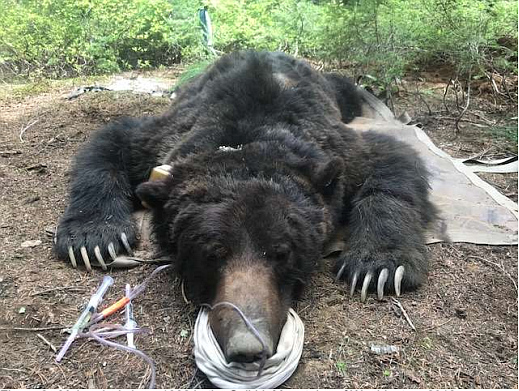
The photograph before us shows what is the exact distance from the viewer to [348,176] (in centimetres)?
338

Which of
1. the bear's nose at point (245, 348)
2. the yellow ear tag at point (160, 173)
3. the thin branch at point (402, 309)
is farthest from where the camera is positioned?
the yellow ear tag at point (160, 173)

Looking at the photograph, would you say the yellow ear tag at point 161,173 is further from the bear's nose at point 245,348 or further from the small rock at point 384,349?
the small rock at point 384,349

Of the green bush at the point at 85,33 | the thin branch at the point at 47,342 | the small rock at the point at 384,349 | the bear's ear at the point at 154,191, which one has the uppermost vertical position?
the bear's ear at the point at 154,191

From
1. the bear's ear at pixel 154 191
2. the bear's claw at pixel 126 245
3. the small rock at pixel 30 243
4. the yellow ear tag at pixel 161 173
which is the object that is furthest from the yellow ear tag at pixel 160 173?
the small rock at pixel 30 243

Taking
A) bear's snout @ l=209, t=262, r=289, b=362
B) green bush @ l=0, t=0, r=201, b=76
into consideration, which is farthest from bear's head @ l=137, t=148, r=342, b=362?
green bush @ l=0, t=0, r=201, b=76

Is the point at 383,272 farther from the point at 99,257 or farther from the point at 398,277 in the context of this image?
the point at 99,257

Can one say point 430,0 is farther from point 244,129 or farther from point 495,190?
point 244,129

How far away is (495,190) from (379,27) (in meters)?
2.60

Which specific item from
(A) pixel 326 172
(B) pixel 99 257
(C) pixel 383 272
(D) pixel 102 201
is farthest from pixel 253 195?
(D) pixel 102 201

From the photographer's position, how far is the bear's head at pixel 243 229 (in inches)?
88.3

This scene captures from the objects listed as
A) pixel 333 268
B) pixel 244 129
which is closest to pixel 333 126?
pixel 244 129

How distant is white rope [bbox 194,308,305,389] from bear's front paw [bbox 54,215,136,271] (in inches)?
38.8

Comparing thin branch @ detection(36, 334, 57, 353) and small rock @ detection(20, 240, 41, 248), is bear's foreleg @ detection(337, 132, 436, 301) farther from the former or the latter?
small rock @ detection(20, 240, 41, 248)

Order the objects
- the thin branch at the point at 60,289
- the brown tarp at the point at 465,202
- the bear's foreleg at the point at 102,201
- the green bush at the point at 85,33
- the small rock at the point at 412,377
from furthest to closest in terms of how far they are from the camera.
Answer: the green bush at the point at 85,33 < the brown tarp at the point at 465,202 < the bear's foreleg at the point at 102,201 < the thin branch at the point at 60,289 < the small rock at the point at 412,377
